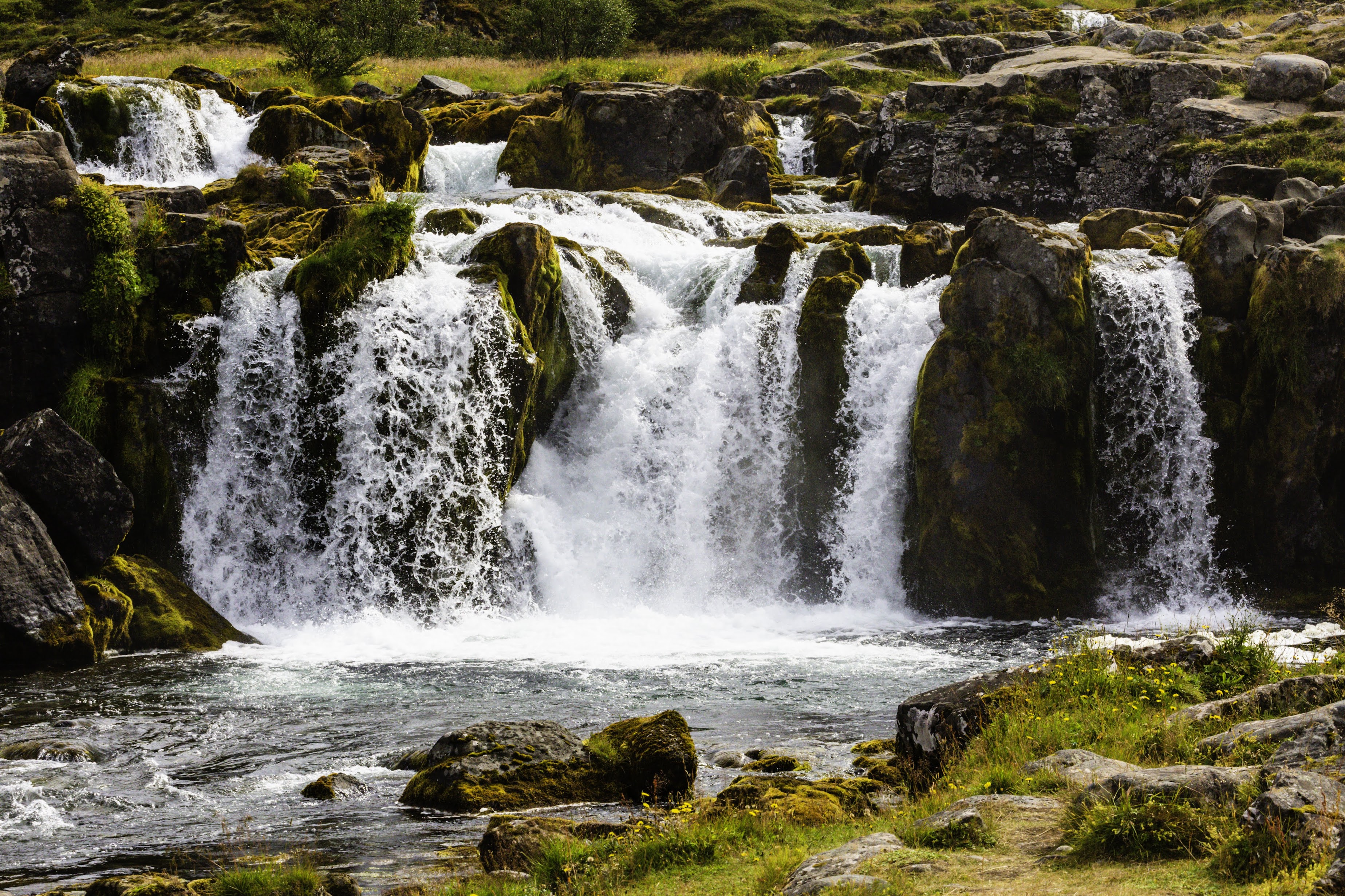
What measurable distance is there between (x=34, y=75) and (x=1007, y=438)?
1027 inches

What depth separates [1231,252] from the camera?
65.4 ft

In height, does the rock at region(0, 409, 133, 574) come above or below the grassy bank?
above

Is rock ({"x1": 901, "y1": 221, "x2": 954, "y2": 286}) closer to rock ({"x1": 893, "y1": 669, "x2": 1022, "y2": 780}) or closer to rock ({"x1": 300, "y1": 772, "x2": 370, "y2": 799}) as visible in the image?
rock ({"x1": 893, "y1": 669, "x2": 1022, "y2": 780})

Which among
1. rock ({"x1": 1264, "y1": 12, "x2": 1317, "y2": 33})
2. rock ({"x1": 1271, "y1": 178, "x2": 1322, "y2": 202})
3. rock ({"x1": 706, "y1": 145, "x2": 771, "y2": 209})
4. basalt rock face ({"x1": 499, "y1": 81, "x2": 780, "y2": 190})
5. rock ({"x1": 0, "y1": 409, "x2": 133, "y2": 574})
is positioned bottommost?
rock ({"x1": 0, "y1": 409, "x2": 133, "y2": 574})

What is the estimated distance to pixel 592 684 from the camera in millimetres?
13961

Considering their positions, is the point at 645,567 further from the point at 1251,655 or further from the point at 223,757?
the point at 1251,655

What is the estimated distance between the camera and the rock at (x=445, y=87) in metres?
38.8

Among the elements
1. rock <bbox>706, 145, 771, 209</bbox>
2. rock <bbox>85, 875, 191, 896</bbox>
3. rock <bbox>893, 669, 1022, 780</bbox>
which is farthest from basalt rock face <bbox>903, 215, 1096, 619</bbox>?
rock <bbox>85, 875, 191, 896</bbox>

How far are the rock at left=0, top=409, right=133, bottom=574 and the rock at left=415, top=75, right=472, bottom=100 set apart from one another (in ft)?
85.2

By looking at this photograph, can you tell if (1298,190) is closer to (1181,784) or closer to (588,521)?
(588,521)

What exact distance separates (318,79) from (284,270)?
23483mm

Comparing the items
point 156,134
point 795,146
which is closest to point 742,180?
point 795,146

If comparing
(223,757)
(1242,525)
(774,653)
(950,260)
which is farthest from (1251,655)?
(950,260)

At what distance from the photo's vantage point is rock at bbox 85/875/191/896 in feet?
22.8
